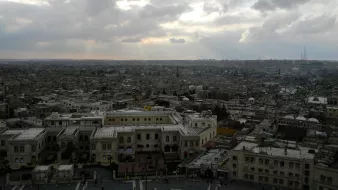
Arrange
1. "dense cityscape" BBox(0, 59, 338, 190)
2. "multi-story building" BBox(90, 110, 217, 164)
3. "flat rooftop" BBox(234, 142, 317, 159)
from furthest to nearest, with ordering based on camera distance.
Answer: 1. "multi-story building" BBox(90, 110, 217, 164)
2. "flat rooftop" BBox(234, 142, 317, 159)
3. "dense cityscape" BBox(0, 59, 338, 190)

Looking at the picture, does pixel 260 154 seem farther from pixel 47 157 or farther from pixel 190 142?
pixel 47 157

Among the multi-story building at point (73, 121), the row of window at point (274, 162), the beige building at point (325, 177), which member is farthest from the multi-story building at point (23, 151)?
the beige building at point (325, 177)

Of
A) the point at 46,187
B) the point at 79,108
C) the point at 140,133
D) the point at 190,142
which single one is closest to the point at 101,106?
the point at 79,108

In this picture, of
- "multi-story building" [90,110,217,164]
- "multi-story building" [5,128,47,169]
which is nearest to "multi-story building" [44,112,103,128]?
"multi-story building" [90,110,217,164]

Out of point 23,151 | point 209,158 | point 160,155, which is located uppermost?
point 23,151

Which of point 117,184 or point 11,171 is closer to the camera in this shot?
point 117,184

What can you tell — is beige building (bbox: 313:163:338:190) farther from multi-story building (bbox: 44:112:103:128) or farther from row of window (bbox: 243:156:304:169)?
multi-story building (bbox: 44:112:103:128)

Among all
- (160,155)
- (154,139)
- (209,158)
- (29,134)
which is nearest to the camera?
(209,158)

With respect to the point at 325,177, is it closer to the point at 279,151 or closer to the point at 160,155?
the point at 279,151

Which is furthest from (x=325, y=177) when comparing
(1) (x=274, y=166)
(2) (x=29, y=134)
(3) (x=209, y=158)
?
(2) (x=29, y=134)
